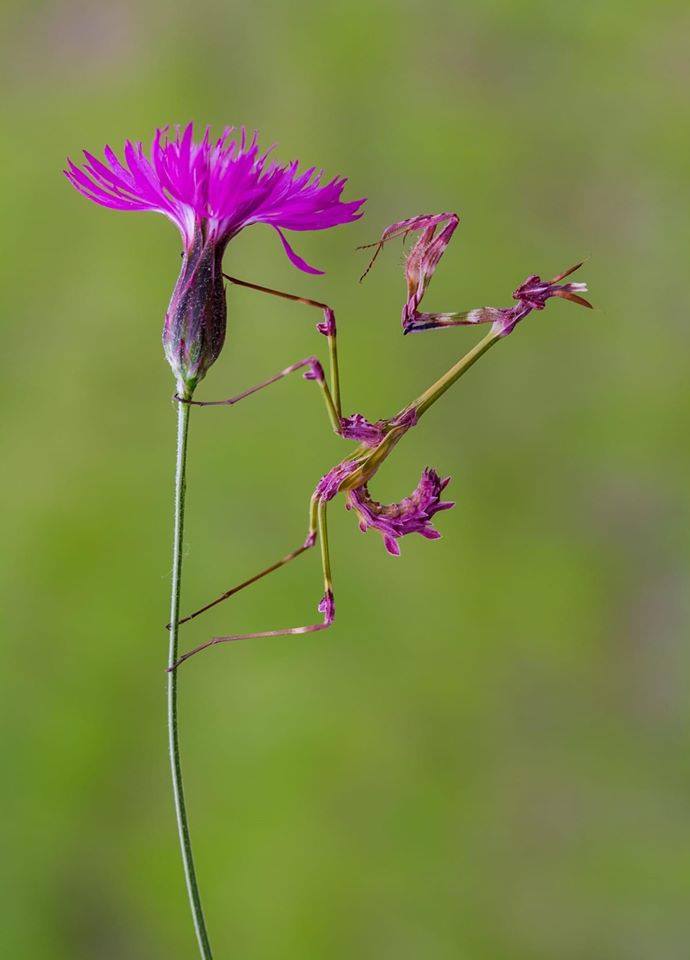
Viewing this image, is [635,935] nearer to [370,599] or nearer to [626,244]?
[370,599]

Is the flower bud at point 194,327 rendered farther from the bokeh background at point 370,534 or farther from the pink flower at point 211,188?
the bokeh background at point 370,534

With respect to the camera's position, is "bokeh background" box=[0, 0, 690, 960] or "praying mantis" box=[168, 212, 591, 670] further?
"bokeh background" box=[0, 0, 690, 960]

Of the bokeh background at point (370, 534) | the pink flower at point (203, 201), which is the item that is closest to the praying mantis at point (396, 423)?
the pink flower at point (203, 201)

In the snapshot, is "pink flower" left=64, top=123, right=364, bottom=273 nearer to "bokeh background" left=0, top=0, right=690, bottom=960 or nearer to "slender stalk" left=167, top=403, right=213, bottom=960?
"slender stalk" left=167, top=403, right=213, bottom=960

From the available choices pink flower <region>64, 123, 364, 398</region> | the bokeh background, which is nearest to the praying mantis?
pink flower <region>64, 123, 364, 398</region>

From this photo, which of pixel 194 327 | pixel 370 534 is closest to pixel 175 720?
pixel 194 327

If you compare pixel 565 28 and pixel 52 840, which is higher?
pixel 565 28

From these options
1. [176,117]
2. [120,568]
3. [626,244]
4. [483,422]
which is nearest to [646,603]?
[483,422]
